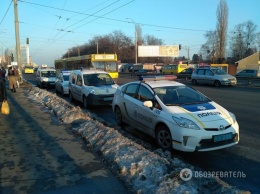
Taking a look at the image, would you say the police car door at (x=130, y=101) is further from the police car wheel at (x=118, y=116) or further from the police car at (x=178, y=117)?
the police car wheel at (x=118, y=116)

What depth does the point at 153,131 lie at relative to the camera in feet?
21.1

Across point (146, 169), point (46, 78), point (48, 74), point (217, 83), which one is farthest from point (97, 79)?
point (217, 83)

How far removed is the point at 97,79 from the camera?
13.3 m

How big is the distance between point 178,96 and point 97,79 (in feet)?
23.0

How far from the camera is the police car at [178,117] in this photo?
5.47m

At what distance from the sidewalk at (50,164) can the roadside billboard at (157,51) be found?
68734mm

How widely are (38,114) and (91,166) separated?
18.9 ft

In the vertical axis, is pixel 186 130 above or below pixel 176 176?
above

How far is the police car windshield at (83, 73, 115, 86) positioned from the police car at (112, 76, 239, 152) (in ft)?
17.4

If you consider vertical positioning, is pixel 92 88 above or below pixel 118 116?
above

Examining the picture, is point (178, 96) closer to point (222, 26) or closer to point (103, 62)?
point (103, 62)

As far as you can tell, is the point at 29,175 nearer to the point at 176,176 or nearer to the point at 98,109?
the point at 176,176

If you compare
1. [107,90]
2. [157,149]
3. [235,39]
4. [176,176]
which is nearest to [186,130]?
[157,149]

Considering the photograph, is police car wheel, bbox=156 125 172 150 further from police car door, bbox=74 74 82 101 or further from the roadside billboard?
the roadside billboard
